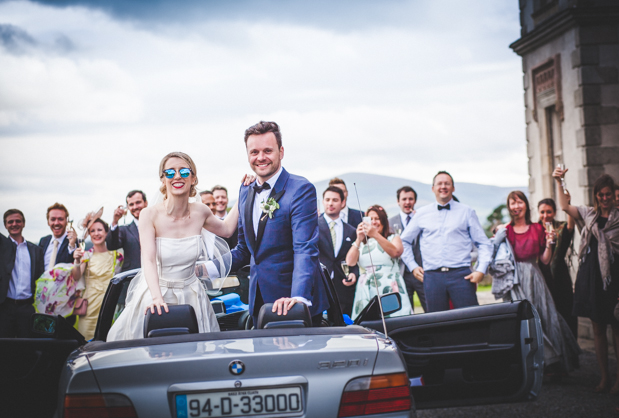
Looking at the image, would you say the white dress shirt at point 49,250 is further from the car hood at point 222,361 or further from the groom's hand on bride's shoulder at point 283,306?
the car hood at point 222,361

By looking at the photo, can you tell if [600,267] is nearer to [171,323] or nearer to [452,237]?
[452,237]

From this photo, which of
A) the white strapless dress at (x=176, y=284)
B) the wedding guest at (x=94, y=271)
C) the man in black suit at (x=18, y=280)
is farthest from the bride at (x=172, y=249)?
the man in black suit at (x=18, y=280)

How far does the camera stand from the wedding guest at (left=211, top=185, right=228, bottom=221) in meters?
9.31

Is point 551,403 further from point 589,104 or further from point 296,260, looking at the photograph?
point 589,104

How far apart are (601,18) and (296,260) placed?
401 inches

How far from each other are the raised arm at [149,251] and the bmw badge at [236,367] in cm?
126

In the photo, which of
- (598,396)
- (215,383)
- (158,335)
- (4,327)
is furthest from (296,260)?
(4,327)

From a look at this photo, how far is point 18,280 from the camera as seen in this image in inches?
314

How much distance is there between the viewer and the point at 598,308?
662 cm

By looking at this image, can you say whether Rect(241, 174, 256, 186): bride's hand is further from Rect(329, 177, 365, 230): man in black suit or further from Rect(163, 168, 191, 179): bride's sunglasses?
Rect(329, 177, 365, 230): man in black suit

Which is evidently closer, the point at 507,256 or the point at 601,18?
the point at 507,256

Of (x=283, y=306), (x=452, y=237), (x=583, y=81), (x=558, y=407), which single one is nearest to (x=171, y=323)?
(x=283, y=306)

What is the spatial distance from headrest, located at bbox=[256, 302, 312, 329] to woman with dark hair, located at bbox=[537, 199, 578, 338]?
17.7ft

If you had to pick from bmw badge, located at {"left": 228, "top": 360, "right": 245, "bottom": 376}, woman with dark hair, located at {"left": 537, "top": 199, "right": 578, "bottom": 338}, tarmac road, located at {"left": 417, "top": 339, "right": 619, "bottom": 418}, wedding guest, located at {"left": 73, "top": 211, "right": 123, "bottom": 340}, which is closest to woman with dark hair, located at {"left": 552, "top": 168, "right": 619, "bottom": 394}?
tarmac road, located at {"left": 417, "top": 339, "right": 619, "bottom": 418}
